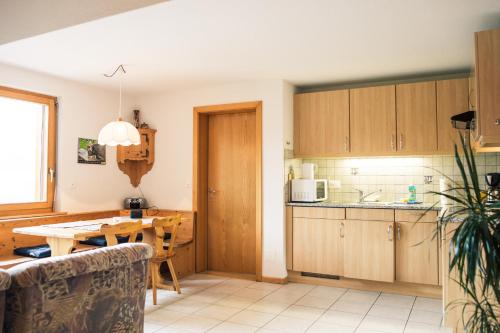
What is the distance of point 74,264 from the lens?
74.9 inches

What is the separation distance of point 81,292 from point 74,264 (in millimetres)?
149

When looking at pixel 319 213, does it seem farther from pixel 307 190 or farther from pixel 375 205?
pixel 375 205

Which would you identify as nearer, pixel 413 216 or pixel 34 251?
pixel 34 251

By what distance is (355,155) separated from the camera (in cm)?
482

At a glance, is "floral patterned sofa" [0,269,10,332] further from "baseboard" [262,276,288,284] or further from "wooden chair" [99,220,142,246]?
"baseboard" [262,276,288,284]

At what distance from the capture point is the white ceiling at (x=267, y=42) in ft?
9.69

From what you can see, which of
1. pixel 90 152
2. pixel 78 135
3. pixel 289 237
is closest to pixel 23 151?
pixel 78 135

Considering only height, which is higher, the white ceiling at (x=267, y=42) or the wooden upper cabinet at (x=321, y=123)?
the white ceiling at (x=267, y=42)

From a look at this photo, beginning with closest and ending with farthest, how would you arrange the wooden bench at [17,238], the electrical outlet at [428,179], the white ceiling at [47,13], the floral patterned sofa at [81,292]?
the floral patterned sofa at [81,292] < the white ceiling at [47,13] < the wooden bench at [17,238] < the electrical outlet at [428,179]

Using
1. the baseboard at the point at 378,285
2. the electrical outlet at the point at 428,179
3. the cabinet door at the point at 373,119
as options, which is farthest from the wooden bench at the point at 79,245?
the electrical outlet at the point at 428,179

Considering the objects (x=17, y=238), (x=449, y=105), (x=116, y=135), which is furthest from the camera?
(x=449, y=105)

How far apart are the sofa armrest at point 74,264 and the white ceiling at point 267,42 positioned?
5.46 ft

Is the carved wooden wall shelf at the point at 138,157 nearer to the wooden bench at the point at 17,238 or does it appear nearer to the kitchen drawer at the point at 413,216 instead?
the wooden bench at the point at 17,238

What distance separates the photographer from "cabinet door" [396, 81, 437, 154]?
4.47 meters
